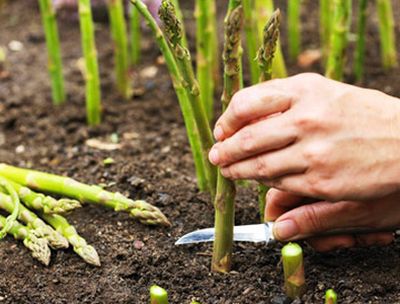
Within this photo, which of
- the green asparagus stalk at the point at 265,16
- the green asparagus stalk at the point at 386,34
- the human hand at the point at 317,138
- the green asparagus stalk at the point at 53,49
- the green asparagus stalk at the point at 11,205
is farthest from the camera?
the green asparagus stalk at the point at 386,34

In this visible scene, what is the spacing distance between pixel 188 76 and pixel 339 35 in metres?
0.72

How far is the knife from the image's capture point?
1.59 meters

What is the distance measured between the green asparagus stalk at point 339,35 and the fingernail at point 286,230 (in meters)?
0.79

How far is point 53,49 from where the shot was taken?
2.61 meters

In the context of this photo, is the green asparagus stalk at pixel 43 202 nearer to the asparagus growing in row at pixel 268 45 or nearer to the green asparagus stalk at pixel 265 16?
the asparagus growing in row at pixel 268 45

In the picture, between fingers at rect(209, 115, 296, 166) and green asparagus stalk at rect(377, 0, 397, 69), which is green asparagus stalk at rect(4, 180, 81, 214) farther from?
green asparagus stalk at rect(377, 0, 397, 69)

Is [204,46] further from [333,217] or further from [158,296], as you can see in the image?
[158,296]

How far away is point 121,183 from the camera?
2043 millimetres

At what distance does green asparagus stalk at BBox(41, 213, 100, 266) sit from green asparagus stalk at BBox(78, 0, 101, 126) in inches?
28.4

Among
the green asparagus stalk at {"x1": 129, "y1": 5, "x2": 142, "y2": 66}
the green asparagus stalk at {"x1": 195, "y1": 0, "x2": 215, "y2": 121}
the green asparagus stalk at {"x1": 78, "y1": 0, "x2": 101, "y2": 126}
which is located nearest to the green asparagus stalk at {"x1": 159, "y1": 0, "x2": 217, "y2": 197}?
the green asparagus stalk at {"x1": 195, "y1": 0, "x2": 215, "y2": 121}

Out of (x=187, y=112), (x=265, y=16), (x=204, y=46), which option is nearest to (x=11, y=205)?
(x=187, y=112)

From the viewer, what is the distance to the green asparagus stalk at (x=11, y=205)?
1.71 meters

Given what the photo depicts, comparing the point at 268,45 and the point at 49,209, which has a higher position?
the point at 268,45

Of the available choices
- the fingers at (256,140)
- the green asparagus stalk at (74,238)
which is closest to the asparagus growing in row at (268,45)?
the fingers at (256,140)
